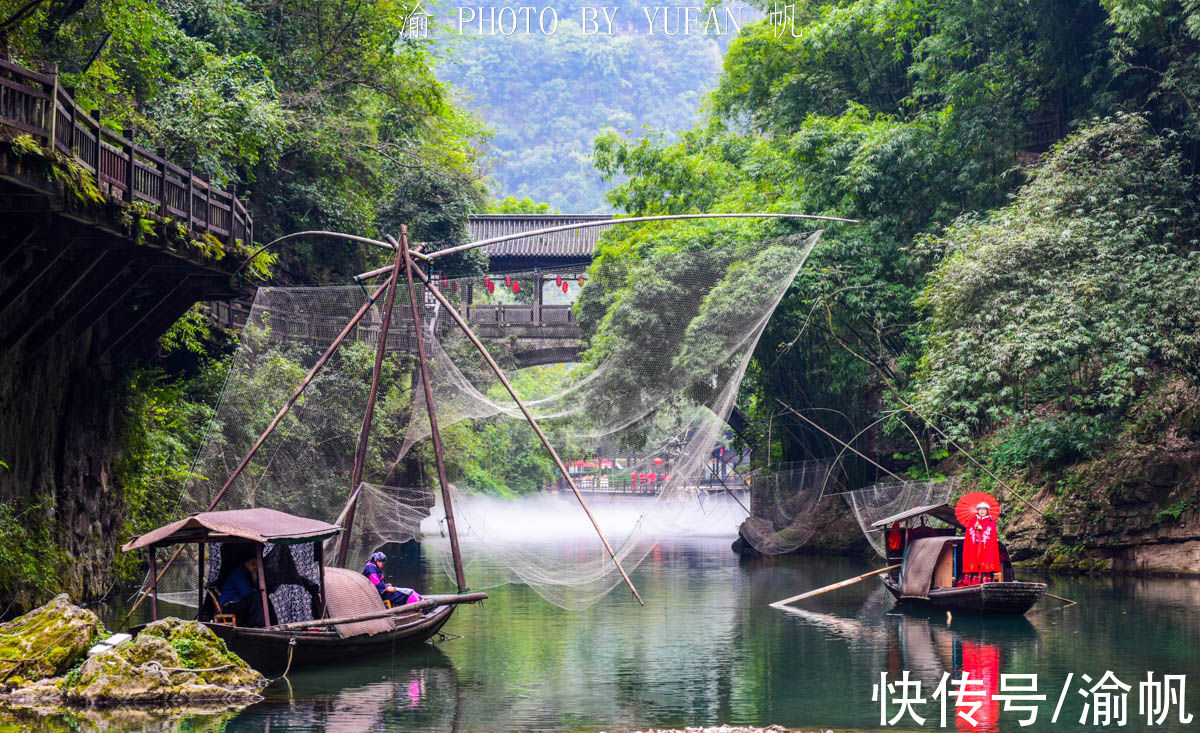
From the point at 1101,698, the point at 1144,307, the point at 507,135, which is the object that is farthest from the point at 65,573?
the point at 507,135

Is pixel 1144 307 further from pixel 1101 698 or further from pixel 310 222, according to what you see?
pixel 310 222

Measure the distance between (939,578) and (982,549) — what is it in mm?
1409

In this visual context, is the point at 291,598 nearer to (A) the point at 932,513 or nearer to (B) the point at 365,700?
(B) the point at 365,700

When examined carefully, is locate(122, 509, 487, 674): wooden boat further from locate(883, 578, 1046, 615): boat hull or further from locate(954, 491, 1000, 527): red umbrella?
locate(954, 491, 1000, 527): red umbrella

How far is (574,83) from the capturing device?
133 m

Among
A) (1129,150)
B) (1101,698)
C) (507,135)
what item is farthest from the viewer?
(507,135)

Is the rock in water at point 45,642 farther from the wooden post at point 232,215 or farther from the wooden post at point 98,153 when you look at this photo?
the wooden post at point 232,215

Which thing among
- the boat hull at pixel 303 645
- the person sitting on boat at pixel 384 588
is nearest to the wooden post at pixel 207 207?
the person sitting on boat at pixel 384 588

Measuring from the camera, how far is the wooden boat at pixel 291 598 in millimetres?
12773

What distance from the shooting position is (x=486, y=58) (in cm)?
13188

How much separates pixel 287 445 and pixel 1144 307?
14.7m

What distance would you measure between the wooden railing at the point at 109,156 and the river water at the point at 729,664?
6.48m

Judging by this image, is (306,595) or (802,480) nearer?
(306,595)

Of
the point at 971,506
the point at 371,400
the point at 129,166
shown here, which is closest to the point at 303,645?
the point at 371,400
